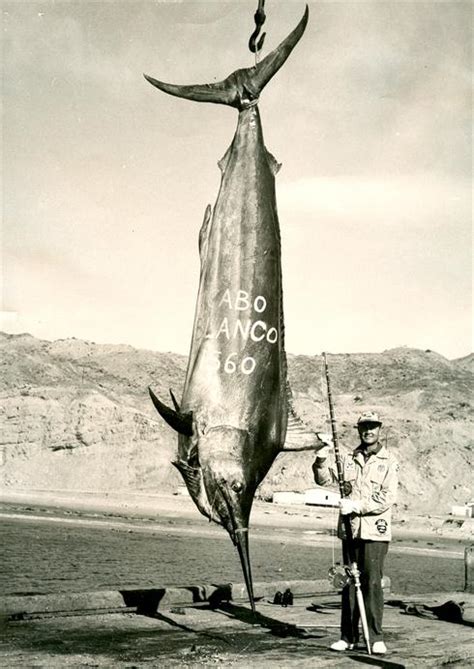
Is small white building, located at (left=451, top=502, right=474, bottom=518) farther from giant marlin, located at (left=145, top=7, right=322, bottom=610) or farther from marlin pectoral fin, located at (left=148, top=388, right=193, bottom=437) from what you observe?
marlin pectoral fin, located at (left=148, top=388, right=193, bottom=437)

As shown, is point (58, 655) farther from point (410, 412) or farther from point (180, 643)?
point (410, 412)

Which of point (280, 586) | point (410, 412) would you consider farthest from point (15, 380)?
point (280, 586)

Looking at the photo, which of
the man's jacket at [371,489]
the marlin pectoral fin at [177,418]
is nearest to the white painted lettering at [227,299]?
the marlin pectoral fin at [177,418]

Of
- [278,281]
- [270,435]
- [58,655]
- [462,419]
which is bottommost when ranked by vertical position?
[58,655]

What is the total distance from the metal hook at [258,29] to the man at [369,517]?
2221 mm

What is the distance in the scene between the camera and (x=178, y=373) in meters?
72.0

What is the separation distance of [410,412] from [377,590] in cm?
4653

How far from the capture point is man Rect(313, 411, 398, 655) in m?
4.88

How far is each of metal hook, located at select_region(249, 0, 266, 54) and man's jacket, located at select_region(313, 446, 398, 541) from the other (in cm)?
242

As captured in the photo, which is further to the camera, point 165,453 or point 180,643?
point 165,453

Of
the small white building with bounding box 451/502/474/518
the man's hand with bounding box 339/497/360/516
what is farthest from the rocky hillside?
the man's hand with bounding box 339/497/360/516

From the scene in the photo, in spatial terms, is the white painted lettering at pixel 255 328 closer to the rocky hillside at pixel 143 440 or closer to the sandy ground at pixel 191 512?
the sandy ground at pixel 191 512

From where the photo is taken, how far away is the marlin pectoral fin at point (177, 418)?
4.00 meters

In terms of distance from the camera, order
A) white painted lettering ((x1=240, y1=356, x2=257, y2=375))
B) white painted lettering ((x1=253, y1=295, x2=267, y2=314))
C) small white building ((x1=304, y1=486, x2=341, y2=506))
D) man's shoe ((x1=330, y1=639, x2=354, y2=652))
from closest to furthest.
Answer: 1. white painted lettering ((x1=240, y1=356, x2=257, y2=375))
2. white painted lettering ((x1=253, y1=295, x2=267, y2=314))
3. man's shoe ((x1=330, y1=639, x2=354, y2=652))
4. small white building ((x1=304, y1=486, x2=341, y2=506))
